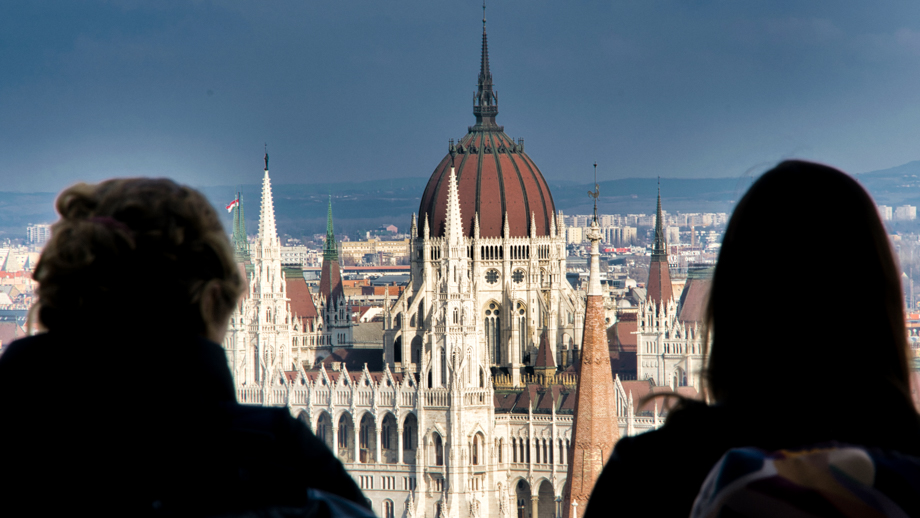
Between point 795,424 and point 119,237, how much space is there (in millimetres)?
1905

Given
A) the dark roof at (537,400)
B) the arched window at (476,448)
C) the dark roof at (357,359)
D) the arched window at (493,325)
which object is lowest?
the arched window at (476,448)

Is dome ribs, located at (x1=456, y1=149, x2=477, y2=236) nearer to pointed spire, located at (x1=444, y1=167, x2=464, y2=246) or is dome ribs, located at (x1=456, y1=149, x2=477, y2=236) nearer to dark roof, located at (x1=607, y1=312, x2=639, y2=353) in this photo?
pointed spire, located at (x1=444, y1=167, x2=464, y2=246)

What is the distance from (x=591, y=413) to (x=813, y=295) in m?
29.0

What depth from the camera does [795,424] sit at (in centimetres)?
380

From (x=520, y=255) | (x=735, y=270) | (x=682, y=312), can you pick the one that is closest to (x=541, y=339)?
(x=520, y=255)

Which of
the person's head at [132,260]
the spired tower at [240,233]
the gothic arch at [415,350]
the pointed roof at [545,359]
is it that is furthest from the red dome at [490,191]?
the person's head at [132,260]

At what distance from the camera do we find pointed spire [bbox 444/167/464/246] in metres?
73.4

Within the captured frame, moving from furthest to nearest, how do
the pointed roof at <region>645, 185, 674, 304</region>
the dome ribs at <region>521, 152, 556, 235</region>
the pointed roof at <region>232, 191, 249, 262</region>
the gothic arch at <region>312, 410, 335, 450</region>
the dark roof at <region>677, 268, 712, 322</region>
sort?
1. the pointed roof at <region>232, 191, 249, 262</region>
2. the pointed roof at <region>645, 185, 674, 304</region>
3. the dark roof at <region>677, 268, 712, 322</region>
4. the dome ribs at <region>521, 152, 556, 235</region>
5. the gothic arch at <region>312, 410, 335, 450</region>

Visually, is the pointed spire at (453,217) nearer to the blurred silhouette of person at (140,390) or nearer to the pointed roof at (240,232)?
the pointed roof at (240,232)

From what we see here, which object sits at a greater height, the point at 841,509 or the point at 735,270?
the point at 735,270

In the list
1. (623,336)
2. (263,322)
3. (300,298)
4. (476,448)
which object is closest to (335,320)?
(300,298)

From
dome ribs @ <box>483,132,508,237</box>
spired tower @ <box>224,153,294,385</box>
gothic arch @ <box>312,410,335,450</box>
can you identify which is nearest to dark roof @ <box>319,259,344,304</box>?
spired tower @ <box>224,153,294,385</box>

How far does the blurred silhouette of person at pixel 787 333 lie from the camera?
3850 millimetres

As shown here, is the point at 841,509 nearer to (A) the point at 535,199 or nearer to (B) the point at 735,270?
(B) the point at 735,270
